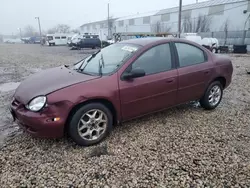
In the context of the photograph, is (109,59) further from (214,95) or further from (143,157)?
(214,95)

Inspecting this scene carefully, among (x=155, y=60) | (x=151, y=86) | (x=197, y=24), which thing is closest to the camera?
(x=151, y=86)

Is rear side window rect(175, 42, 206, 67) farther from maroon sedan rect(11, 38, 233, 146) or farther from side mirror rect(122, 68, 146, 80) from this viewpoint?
side mirror rect(122, 68, 146, 80)

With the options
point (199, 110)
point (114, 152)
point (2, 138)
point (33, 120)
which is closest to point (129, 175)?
point (114, 152)

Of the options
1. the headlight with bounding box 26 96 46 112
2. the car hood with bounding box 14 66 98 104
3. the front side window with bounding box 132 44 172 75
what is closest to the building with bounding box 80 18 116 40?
the front side window with bounding box 132 44 172 75

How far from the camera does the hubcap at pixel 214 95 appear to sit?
4.37 m

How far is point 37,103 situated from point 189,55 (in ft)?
9.08

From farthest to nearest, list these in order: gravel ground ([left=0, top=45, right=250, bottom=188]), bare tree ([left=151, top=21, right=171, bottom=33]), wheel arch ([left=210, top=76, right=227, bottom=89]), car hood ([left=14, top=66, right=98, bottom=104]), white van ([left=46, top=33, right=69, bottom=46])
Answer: white van ([left=46, top=33, right=69, bottom=46]) < bare tree ([left=151, top=21, right=171, bottom=33]) < wheel arch ([left=210, top=76, right=227, bottom=89]) < car hood ([left=14, top=66, right=98, bottom=104]) < gravel ground ([left=0, top=45, right=250, bottom=188])

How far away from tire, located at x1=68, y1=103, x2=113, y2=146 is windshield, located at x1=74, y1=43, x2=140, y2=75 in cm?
59

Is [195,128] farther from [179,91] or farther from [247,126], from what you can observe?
[247,126]

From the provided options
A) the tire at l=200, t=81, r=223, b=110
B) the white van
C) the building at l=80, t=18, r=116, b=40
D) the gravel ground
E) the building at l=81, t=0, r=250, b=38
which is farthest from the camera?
the building at l=80, t=18, r=116, b=40

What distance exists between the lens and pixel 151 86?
11.2ft

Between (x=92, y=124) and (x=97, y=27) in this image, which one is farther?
(x=97, y=27)

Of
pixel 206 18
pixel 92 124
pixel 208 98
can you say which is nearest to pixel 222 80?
pixel 208 98

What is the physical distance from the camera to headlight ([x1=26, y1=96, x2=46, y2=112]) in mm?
2770
